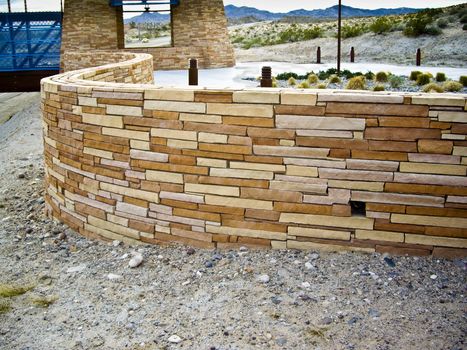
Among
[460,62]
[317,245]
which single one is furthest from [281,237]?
[460,62]

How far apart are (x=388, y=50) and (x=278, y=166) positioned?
28983 millimetres

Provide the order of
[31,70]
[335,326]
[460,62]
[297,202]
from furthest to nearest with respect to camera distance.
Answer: [460,62] < [31,70] < [297,202] < [335,326]

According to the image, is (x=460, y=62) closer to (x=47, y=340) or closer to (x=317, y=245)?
(x=317, y=245)

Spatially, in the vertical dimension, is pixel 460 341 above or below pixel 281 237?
below

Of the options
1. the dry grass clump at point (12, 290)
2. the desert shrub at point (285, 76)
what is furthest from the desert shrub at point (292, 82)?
the dry grass clump at point (12, 290)

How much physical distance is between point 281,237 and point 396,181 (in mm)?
1049

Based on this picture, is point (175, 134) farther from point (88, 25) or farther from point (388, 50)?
point (388, 50)

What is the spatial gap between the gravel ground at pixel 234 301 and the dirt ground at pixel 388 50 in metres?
20.5

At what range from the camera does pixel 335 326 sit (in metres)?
3.67

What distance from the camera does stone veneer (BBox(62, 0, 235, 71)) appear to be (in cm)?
1895

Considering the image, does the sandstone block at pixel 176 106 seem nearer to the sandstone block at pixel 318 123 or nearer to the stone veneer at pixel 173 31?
the sandstone block at pixel 318 123

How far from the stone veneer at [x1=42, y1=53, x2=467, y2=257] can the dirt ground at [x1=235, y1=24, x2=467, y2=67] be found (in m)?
20.2

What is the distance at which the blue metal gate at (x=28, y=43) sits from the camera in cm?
1866

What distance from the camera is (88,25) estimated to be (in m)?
19.0
